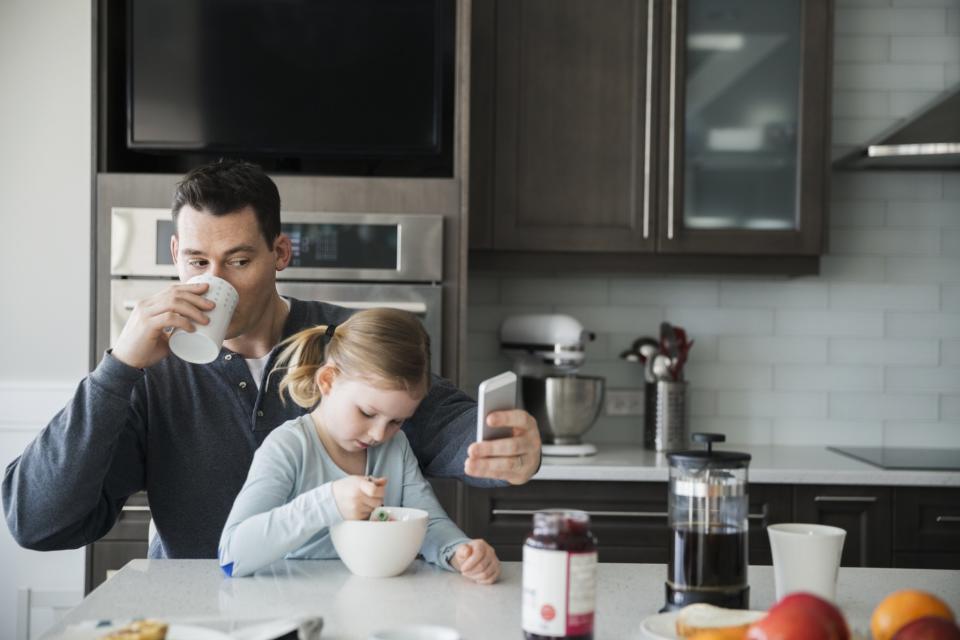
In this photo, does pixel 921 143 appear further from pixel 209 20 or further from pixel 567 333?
pixel 209 20

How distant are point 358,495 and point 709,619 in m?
0.50

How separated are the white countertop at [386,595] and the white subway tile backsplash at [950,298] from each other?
2.15m

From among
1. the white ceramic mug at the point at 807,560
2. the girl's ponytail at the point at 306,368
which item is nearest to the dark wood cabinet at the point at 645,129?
the girl's ponytail at the point at 306,368

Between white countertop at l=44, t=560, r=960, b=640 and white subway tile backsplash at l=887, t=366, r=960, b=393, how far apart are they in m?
2.05

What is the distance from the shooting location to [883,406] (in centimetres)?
355

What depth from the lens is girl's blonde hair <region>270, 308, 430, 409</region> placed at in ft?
5.45

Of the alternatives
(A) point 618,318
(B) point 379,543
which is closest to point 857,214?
(A) point 618,318

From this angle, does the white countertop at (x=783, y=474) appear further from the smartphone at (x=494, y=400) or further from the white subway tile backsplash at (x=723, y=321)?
the smartphone at (x=494, y=400)

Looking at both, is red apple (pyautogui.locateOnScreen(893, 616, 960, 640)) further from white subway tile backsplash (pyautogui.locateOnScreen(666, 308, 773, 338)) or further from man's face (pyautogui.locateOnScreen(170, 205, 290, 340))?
white subway tile backsplash (pyautogui.locateOnScreen(666, 308, 773, 338))

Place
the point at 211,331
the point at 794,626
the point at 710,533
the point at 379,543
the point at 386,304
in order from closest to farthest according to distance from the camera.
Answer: the point at 794,626 < the point at 710,533 < the point at 379,543 < the point at 211,331 < the point at 386,304

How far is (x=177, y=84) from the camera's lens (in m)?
2.91

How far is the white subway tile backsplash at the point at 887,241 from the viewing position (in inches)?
139

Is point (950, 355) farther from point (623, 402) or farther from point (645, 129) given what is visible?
point (645, 129)

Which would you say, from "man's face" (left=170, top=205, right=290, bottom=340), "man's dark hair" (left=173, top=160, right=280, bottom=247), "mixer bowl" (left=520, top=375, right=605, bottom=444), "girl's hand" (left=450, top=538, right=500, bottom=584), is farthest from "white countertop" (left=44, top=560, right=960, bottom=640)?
"mixer bowl" (left=520, top=375, right=605, bottom=444)
